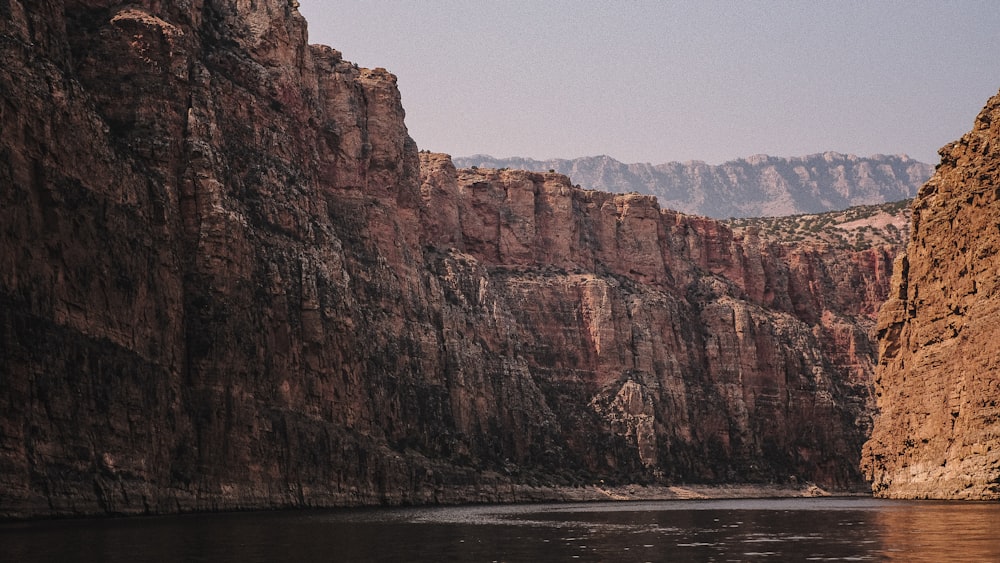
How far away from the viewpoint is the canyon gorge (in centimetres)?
8119

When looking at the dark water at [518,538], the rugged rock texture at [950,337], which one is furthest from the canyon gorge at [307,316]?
the dark water at [518,538]

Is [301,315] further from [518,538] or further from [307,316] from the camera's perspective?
[518,538]

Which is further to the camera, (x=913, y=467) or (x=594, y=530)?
(x=913, y=467)

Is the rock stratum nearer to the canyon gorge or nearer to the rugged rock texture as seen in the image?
the canyon gorge

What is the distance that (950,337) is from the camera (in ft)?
304

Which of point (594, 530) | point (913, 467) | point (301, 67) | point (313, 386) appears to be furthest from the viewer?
point (301, 67)

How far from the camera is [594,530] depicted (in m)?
78.0

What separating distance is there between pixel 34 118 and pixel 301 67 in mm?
60051

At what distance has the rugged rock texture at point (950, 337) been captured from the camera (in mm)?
83562

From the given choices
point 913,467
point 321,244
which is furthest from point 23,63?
point 913,467

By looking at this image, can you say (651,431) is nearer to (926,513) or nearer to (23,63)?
(926,513)

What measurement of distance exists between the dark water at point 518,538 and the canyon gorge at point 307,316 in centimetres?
808

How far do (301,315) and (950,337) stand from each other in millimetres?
50786

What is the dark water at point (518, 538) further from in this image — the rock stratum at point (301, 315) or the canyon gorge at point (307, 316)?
the rock stratum at point (301, 315)
